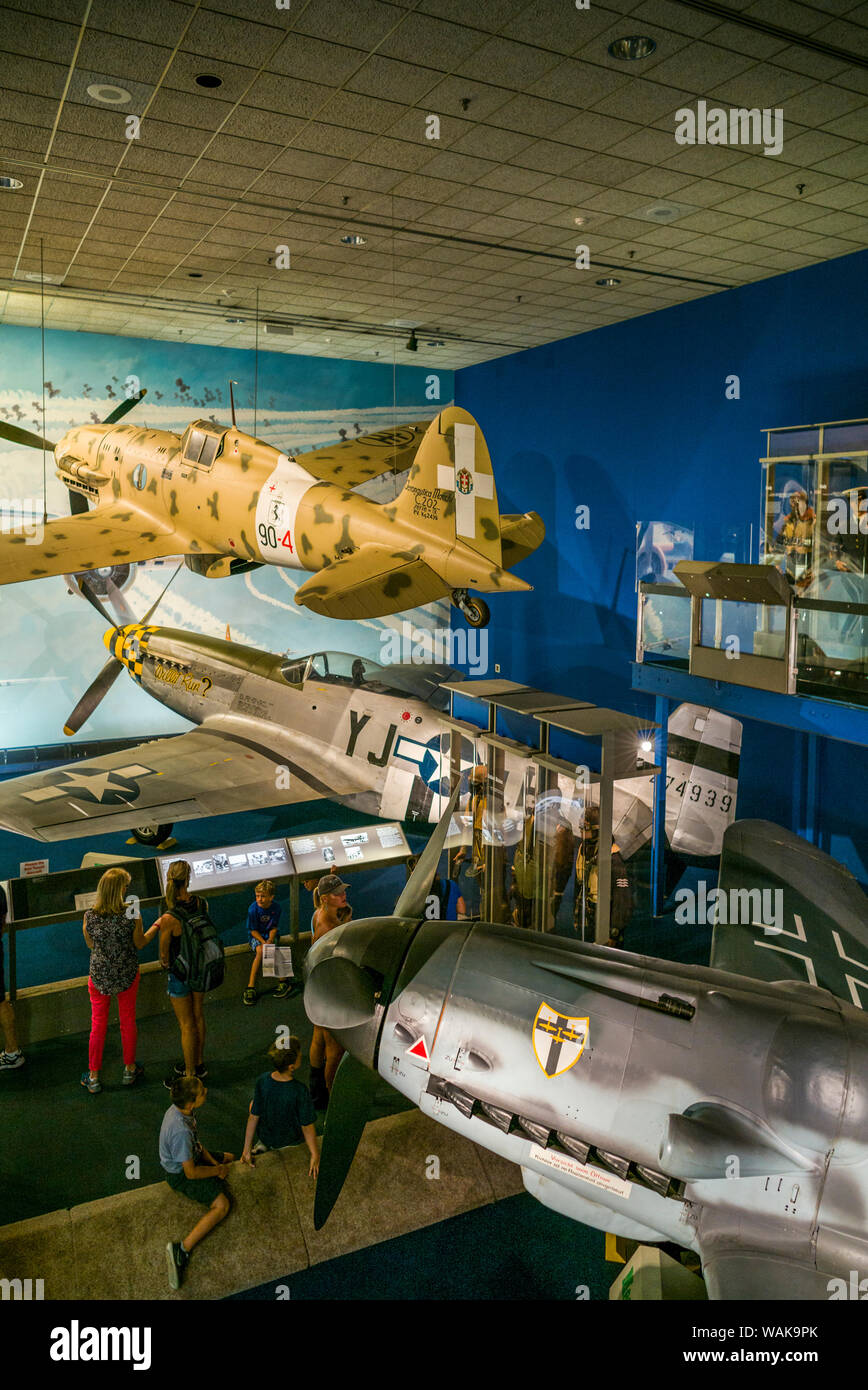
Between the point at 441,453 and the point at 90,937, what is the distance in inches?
116

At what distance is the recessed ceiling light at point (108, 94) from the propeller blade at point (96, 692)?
468 cm

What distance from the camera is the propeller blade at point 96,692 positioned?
748 cm

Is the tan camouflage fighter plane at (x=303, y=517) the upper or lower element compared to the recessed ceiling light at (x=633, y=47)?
lower

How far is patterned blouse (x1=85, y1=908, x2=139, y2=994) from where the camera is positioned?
3988 mm

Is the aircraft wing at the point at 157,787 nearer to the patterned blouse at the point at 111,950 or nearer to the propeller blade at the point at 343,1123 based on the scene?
the patterned blouse at the point at 111,950

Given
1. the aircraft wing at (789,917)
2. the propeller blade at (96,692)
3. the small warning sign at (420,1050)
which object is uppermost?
the propeller blade at (96,692)

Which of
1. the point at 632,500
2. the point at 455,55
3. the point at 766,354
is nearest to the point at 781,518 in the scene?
the point at 766,354

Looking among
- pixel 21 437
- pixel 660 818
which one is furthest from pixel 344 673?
pixel 21 437

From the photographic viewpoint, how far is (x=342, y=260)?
226 inches

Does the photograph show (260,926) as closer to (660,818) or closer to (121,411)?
(660,818)

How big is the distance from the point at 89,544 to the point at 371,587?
1.91 m

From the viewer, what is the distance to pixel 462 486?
15.1 ft

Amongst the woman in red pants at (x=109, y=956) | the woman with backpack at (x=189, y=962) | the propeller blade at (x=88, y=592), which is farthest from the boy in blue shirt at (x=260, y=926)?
the propeller blade at (x=88, y=592)

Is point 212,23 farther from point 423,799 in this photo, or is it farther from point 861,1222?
point 423,799
